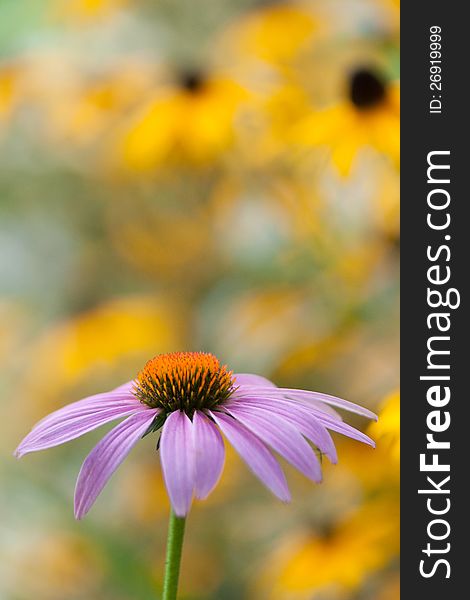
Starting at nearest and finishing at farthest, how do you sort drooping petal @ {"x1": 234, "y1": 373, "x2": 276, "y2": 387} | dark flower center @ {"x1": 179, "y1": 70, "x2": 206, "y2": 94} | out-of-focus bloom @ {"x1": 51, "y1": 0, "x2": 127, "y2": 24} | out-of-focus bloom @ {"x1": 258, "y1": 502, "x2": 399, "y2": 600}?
drooping petal @ {"x1": 234, "y1": 373, "x2": 276, "y2": 387} < out-of-focus bloom @ {"x1": 258, "y1": 502, "x2": 399, "y2": 600} < dark flower center @ {"x1": 179, "y1": 70, "x2": 206, "y2": 94} < out-of-focus bloom @ {"x1": 51, "y1": 0, "x2": 127, "y2": 24}

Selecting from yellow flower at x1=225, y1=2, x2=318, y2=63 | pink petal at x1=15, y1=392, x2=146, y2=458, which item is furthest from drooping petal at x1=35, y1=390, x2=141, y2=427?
yellow flower at x1=225, y1=2, x2=318, y2=63

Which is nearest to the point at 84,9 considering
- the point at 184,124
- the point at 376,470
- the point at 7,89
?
the point at 7,89

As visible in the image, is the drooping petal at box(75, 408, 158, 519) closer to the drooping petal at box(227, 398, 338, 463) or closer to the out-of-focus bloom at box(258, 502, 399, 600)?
the drooping petal at box(227, 398, 338, 463)

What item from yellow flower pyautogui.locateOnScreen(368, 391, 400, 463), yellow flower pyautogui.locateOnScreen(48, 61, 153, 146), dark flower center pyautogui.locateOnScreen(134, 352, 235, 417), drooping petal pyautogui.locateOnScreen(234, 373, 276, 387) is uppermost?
yellow flower pyautogui.locateOnScreen(48, 61, 153, 146)

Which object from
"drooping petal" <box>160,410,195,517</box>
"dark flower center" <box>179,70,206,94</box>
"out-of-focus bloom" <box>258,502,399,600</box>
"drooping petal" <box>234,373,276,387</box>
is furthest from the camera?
"dark flower center" <box>179,70,206,94</box>

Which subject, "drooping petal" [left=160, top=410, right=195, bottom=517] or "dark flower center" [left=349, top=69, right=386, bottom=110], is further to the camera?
"dark flower center" [left=349, top=69, right=386, bottom=110]

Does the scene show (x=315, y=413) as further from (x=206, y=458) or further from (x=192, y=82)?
(x=192, y=82)

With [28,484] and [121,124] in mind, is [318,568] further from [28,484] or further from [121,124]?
[121,124]
